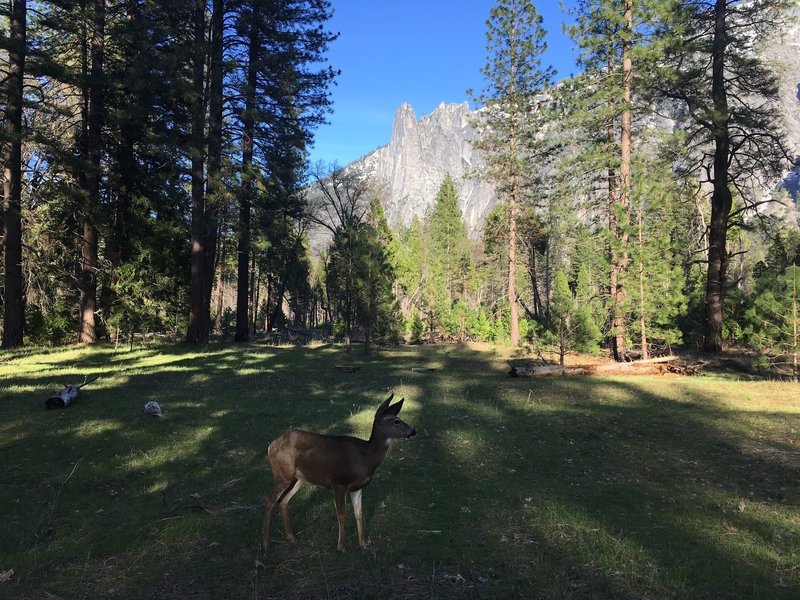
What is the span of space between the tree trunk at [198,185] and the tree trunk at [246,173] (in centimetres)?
205

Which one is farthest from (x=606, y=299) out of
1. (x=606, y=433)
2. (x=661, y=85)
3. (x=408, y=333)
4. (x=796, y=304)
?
(x=408, y=333)

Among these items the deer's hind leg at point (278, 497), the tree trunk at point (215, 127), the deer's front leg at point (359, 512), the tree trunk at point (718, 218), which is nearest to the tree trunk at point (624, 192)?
the tree trunk at point (718, 218)

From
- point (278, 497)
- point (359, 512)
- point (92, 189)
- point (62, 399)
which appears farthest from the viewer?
point (92, 189)

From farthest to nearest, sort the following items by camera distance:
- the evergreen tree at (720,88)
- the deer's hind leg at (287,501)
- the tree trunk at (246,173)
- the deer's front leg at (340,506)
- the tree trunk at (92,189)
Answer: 1. the tree trunk at (246,173)
2. the tree trunk at (92,189)
3. the evergreen tree at (720,88)
4. the deer's hind leg at (287,501)
5. the deer's front leg at (340,506)

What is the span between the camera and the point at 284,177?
26844 millimetres

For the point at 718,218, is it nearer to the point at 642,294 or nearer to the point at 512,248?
the point at 642,294

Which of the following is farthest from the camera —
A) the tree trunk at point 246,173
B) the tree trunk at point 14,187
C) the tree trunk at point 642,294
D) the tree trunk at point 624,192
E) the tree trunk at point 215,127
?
the tree trunk at point 246,173

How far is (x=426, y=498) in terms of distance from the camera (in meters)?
6.49

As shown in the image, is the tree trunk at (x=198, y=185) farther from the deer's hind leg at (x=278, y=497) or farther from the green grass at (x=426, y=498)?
the deer's hind leg at (x=278, y=497)

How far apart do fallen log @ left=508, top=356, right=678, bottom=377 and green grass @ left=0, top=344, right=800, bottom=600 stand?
3.85 metres

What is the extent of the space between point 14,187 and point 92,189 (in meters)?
3.22

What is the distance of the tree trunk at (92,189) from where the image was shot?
2217 cm

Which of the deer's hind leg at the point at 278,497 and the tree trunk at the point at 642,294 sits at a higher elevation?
the tree trunk at the point at 642,294

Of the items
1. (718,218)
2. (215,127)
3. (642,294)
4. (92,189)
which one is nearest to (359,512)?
(642,294)
